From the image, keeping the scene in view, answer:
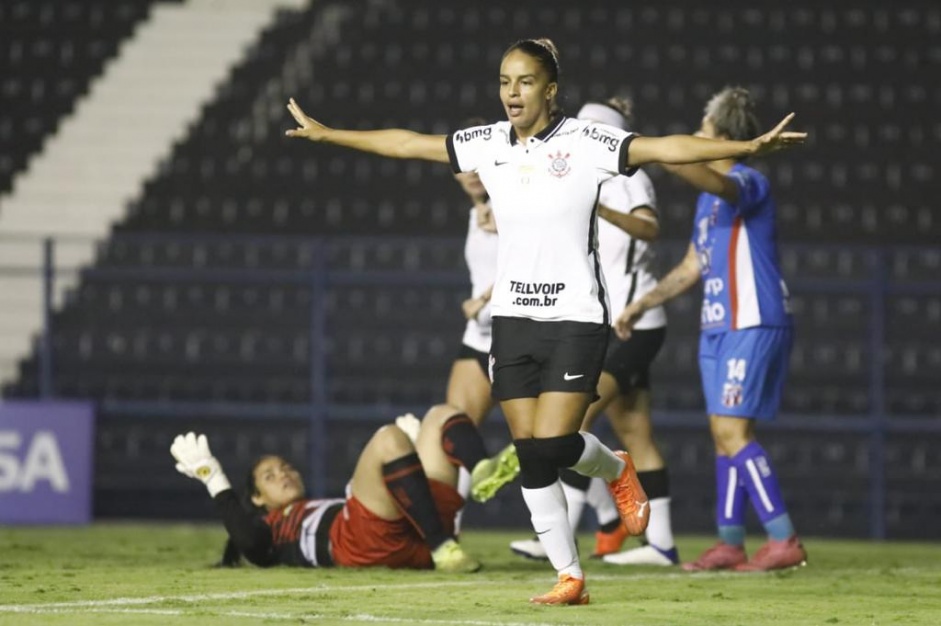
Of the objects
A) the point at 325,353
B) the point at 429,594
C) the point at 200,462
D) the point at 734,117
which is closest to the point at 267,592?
the point at 429,594

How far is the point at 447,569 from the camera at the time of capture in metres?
7.26

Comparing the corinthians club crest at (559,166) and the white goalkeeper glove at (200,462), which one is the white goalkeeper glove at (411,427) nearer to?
the white goalkeeper glove at (200,462)

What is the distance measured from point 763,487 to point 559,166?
2250mm

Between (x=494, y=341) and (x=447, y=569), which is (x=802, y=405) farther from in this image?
(x=494, y=341)

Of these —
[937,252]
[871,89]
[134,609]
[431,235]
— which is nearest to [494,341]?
[134,609]

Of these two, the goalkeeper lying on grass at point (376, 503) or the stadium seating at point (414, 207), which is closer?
the goalkeeper lying on grass at point (376, 503)

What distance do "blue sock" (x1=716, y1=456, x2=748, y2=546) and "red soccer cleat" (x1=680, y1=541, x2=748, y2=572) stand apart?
1.7 inches

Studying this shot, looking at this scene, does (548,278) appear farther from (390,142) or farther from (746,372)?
(746,372)

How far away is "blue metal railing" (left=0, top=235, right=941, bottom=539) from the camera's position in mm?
11664

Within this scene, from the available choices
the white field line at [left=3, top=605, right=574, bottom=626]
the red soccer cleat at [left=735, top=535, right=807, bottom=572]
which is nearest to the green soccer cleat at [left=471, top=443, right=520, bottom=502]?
the red soccer cleat at [left=735, top=535, right=807, bottom=572]

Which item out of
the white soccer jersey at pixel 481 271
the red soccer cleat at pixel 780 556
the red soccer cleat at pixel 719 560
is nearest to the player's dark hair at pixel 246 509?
the white soccer jersey at pixel 481 271

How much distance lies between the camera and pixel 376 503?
23.7ft

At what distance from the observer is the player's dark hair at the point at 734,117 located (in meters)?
7.59

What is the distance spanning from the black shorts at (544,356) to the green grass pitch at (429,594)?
67 cm
